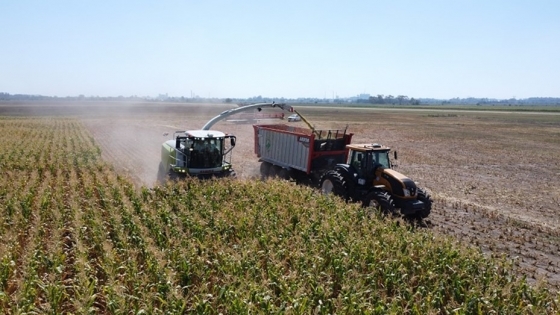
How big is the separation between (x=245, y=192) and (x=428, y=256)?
7042 millimetres

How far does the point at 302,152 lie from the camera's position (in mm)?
17766

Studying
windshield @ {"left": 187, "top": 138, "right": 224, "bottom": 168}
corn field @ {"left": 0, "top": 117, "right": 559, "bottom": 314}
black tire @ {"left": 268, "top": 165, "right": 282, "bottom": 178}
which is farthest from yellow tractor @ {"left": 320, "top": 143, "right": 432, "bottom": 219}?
black tire @ {"left": 268, "top": 165, "right": 282, "bottom": 178}

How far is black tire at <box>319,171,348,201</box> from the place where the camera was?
14047 millimetres

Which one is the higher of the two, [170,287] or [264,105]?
[264,105]

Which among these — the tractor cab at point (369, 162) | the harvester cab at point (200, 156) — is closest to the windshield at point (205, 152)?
the harvester cab at point (200, 156)

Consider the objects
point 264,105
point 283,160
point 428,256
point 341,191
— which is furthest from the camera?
point 264,105

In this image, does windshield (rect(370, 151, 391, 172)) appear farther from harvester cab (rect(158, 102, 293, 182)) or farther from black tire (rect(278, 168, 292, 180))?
harvester cab (rect(158, 102, 293, 182))

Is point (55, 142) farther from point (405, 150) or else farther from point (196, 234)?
point (405, 150)

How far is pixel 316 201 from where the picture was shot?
13086 mm

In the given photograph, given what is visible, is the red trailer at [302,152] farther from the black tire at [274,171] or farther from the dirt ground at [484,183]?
the dirt ground at [484,183]

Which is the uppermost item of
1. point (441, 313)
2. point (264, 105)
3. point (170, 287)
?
point (264, 105)

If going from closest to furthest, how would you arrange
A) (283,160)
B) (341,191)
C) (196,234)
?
1. (196,234)
2. (341,191)
3. (283,160)

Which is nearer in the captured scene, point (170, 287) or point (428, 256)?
point (170, 287)

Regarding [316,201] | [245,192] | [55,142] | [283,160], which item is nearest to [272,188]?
[245,192]
